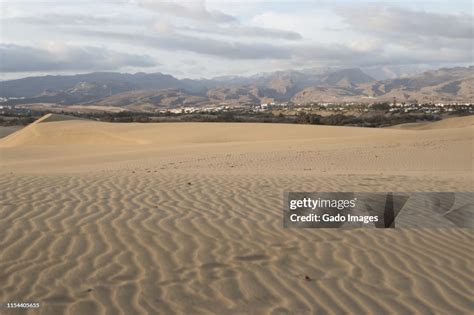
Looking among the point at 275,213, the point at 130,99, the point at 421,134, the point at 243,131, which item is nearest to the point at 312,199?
the point at 275,213

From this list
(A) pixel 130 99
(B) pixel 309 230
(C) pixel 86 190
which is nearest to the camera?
(B) pixel 309 230

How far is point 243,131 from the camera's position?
35.5 meters

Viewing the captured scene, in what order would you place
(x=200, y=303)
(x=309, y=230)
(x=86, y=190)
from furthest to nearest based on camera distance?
1. (x=86, y=190)
2. (x=309, y=230)
3. (x=200, y=303)

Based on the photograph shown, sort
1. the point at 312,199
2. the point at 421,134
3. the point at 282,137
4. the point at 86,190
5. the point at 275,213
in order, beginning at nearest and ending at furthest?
the point at 275,213, the point at 312,199, the point at 86,190, the point at 421,134, the point at 282,137

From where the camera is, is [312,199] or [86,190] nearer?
[312,199]

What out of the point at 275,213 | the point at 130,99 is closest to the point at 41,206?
the point at 275,213

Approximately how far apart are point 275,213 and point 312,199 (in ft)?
4.28

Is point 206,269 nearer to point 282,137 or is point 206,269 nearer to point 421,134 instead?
point 421,134

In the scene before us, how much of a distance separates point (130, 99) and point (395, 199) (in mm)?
195684

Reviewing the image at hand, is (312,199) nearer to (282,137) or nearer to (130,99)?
(282,137)

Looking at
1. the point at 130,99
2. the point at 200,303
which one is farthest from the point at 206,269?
the point at 130,99

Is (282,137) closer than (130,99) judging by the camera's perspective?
Yes

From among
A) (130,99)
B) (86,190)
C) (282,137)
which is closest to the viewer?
(86,190)

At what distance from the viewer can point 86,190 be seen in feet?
31.1
